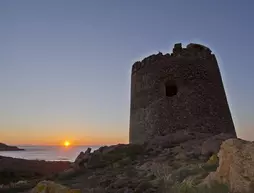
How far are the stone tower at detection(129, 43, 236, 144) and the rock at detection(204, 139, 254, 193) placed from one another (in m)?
8.02

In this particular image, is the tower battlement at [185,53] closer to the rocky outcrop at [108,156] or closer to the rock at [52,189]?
the rocky outcrop at [108,156]

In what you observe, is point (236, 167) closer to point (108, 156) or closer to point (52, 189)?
point (52, 189)

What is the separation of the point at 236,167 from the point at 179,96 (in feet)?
30.1

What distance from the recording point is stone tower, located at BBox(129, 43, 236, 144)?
1420cm

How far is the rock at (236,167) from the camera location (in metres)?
5.23

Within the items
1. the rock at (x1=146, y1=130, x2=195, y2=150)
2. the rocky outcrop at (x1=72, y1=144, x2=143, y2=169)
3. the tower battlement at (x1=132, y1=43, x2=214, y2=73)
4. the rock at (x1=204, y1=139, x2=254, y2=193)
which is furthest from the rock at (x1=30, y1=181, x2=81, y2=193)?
the tower battlement at (x1=132, y1=43, x2=214, y2=73)

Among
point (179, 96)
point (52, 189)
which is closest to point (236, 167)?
point (52, 189)

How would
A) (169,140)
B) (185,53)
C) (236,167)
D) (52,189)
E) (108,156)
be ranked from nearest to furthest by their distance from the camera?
(236,167), (52,189), (108,156), (169,140), (185,53)

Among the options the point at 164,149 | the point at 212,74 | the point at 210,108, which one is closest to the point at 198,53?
the point at 212,74

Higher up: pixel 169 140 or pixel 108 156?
pixel 169 140

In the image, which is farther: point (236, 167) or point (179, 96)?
point (179, 96)

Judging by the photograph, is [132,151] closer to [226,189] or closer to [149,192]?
[149,192]

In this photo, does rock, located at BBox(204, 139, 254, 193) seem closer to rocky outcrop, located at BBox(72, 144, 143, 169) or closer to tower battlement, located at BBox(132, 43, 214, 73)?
rocky outcrop, located at BBox(72, 144, 143, 169)

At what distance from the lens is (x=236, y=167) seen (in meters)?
5.48
